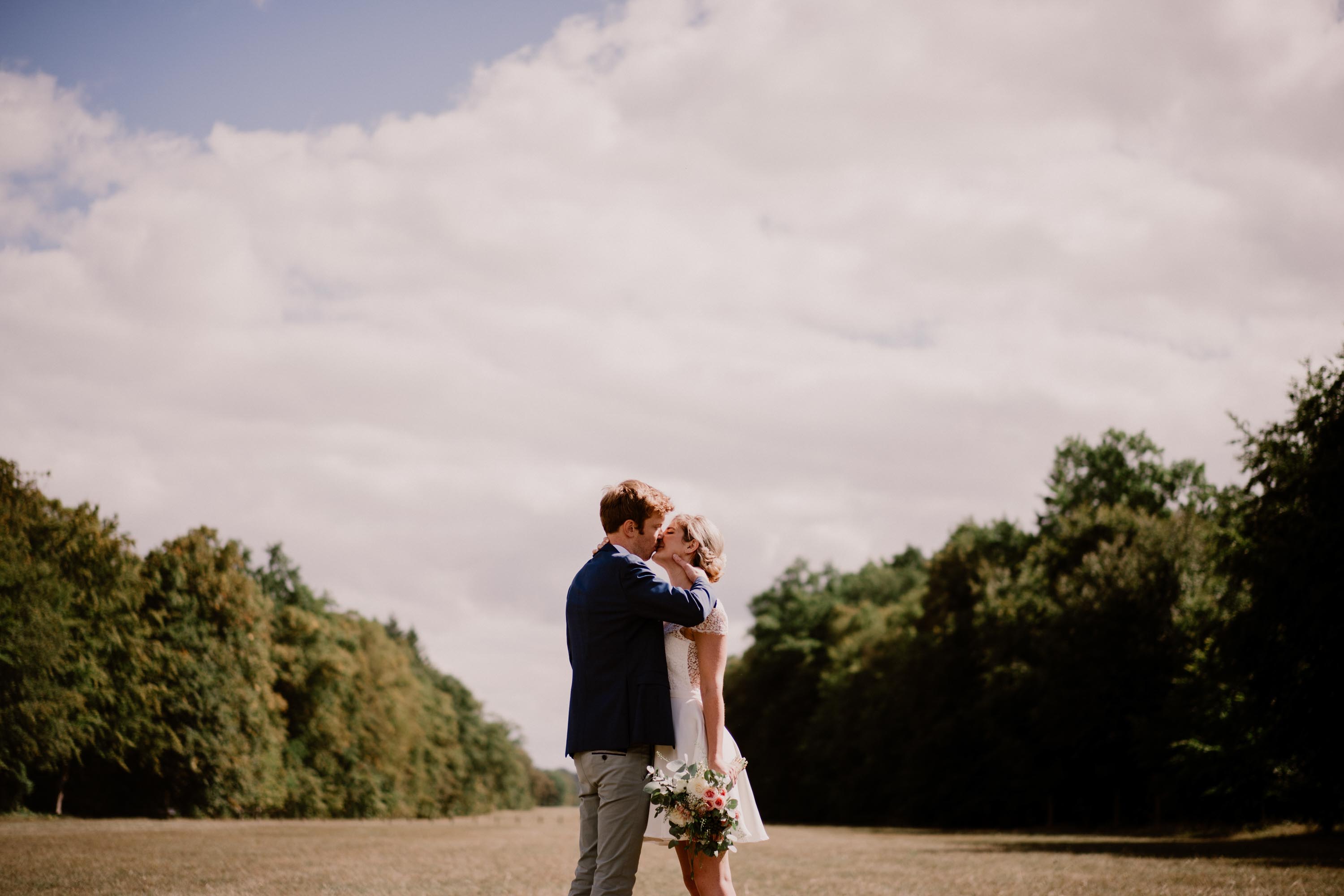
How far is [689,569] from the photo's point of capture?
20.4 ft

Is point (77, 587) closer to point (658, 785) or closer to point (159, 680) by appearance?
point (159, 680)

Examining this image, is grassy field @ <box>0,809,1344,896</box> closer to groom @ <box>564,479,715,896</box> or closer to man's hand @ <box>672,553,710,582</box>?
groom @ <box>564,479,715,896</box>

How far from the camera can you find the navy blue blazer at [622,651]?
19.1 feet

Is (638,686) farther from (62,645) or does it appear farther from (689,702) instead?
(62,645)

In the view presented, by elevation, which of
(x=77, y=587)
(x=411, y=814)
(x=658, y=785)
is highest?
(x=77, y=587)

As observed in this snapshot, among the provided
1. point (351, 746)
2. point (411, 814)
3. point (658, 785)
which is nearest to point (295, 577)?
point (351, 746)

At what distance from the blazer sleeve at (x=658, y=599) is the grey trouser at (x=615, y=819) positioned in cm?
71

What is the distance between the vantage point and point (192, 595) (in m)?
51.2

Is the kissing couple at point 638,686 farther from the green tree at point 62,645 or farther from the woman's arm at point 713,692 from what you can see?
the green tree at point 62,645

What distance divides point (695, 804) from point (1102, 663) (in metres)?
40.7

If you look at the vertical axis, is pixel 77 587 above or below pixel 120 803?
above

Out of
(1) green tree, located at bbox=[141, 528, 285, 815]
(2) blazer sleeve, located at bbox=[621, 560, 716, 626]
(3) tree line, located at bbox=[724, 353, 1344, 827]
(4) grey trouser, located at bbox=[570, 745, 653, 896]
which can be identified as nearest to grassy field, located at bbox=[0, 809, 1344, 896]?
(3) tree line, located at bbox=[724, 353, 1344, 827]

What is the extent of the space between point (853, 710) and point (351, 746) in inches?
1145

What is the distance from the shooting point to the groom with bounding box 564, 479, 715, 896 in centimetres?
580
